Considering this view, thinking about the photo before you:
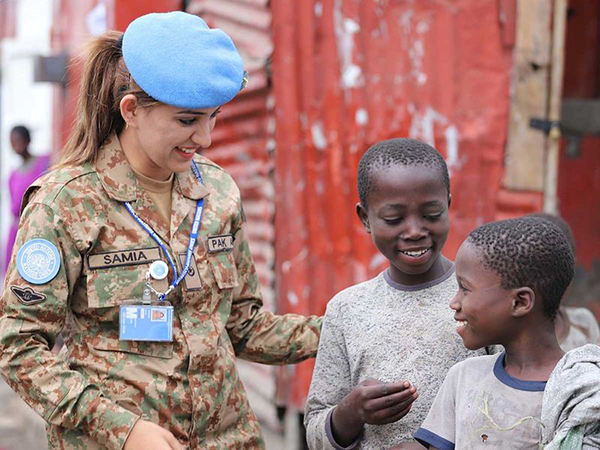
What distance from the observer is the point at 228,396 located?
8.77ft

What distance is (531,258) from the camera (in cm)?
213

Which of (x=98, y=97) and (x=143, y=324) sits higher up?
(x=98, y=97)

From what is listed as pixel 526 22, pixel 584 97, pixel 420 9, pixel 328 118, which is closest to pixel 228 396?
pixel 328 118

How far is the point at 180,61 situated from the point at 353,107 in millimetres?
2299

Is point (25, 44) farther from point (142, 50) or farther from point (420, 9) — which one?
point (142, 50)

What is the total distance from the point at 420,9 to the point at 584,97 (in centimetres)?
300

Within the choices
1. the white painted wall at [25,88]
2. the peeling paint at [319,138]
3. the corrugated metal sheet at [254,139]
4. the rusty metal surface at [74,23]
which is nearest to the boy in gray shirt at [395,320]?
the peeling paint at [319,138]

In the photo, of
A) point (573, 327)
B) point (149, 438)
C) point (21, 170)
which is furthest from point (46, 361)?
point (21, 170)

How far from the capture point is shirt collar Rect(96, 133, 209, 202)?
2.56 meters

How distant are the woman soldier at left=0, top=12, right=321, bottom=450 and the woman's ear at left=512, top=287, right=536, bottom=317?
0.90 meters

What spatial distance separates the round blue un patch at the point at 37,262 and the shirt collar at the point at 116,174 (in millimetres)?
248

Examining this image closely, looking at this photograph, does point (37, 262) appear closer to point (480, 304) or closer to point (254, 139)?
point (480, 304)

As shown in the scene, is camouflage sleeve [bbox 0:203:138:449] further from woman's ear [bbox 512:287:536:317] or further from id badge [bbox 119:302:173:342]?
woman's ear [bbox 512:287:536:317]

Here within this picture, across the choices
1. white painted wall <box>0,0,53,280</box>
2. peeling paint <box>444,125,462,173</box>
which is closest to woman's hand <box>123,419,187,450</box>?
peeling paint <box>444,125,462,173</box>
